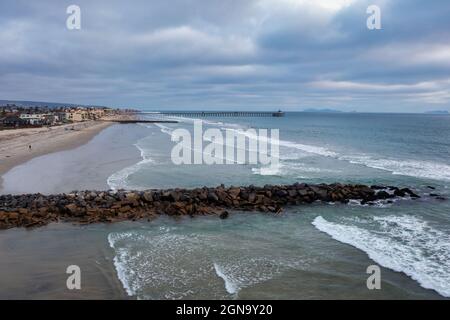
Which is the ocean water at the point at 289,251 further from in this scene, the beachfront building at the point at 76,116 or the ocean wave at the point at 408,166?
the beachfront building at the point at 76,116

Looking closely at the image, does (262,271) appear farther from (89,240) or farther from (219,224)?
(89,240)

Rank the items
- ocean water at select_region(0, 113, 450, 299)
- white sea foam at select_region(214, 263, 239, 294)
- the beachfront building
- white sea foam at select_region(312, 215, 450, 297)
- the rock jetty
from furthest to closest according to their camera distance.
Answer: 1. the beachfront building
2. the rock jetty
3. white sea foam at select_region(312, 215, 450, 297)
4. ocean water at select_region(0, 113, 450, 299)
5. white sea foam at select_region(214, 263, 239, 294)

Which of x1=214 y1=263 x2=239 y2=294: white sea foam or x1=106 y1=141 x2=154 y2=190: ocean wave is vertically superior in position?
x1=106 y1=141 x2=154 y2=190: ocean wave

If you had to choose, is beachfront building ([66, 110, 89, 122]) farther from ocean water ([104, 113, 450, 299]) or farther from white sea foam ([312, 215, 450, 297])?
white sea foam ([312, 215, 450, 297])

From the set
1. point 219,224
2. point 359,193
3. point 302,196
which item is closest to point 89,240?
point 219,224

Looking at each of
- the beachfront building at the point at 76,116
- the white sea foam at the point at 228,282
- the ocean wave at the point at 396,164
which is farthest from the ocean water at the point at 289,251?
the beachfront building at the point at 76,116

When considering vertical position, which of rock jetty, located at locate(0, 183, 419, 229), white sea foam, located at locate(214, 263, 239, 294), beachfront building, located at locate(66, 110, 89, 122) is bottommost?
white sea foam, located at locate(214, 263, 239, 294)
